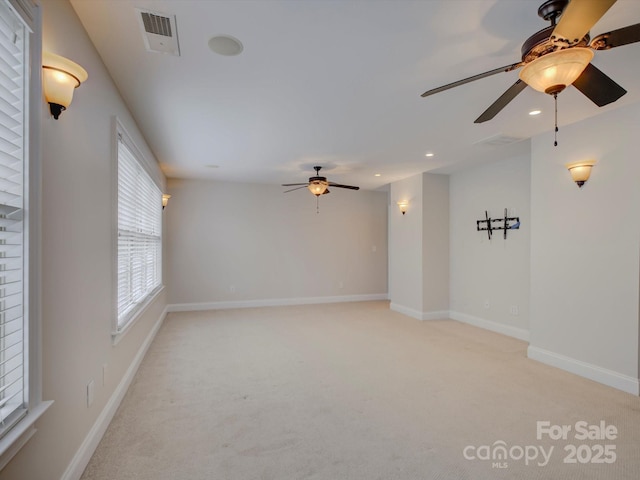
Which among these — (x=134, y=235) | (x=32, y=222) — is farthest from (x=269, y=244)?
(x=32, y=222)

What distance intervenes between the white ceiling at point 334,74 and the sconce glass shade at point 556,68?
0.41 m

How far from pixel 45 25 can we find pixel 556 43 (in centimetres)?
236

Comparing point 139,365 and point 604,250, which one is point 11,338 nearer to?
point 139,365

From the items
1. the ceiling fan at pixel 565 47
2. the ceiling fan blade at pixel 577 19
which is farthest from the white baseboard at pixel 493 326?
the ceiling fan blade at pixel 577 19

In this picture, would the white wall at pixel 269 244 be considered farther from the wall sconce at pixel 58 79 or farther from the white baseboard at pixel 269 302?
the wall sconce at pixel 58 79

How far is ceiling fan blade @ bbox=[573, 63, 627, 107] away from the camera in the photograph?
1.80 meters

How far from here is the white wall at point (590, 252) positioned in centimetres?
310


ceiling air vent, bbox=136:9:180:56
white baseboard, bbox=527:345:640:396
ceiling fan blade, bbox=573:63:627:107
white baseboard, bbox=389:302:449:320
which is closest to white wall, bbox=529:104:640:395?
white baseboard, bbox=527:345:640:396

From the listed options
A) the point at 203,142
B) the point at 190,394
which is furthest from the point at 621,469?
the point at 203,142

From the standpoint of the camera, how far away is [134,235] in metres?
3.59

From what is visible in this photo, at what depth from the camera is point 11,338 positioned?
50.4 inches

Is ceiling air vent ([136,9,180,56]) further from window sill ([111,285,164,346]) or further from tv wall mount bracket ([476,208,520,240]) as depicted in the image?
tv wall mount bracket ([476,208,520,240])

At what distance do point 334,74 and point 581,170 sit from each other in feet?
8.79

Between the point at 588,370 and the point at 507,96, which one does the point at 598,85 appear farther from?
the point at 588,370
